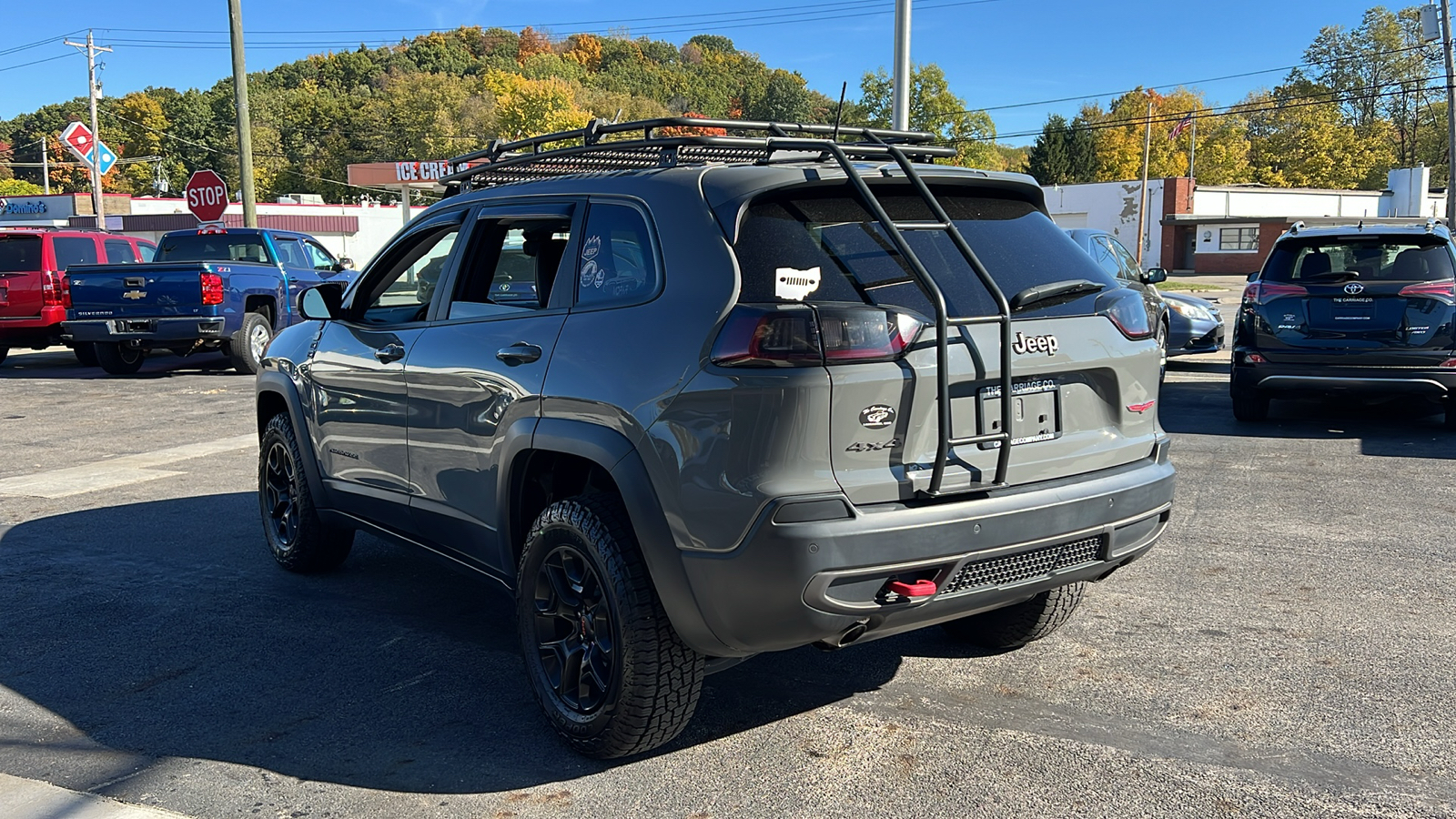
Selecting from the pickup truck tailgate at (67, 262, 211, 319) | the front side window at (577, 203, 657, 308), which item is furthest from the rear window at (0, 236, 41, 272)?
the front side window at (577, 203, 657, 308)

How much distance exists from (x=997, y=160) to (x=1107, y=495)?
122 metres

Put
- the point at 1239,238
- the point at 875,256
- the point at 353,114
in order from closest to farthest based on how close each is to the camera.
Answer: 1. the point at 875,256
2. the point at 1239,238
3. the point at 353,114

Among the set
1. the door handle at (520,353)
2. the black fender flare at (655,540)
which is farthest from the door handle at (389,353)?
the black fender flare at (655,540)

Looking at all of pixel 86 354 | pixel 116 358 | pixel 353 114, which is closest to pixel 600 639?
pixel 116 358

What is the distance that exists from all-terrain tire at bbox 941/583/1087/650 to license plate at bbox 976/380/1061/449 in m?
1.06

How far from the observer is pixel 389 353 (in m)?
4.93

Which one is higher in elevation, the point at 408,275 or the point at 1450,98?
the point at 1450,98

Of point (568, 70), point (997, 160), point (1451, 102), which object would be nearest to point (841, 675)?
point (1451, 102)

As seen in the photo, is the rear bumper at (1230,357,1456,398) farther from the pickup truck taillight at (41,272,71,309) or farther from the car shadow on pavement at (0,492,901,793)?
the pickup truck taillight at (41,272,71,309)

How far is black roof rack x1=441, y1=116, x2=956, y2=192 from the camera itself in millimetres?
4062

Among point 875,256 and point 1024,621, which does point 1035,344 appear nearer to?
point 875,256

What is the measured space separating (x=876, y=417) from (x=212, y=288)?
45.1 feet

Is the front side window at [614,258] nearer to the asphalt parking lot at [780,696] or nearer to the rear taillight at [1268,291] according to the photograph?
the asphalt parking lot at [780,696]

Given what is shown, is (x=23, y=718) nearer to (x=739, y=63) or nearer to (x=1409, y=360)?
(x=1409, y=360)
